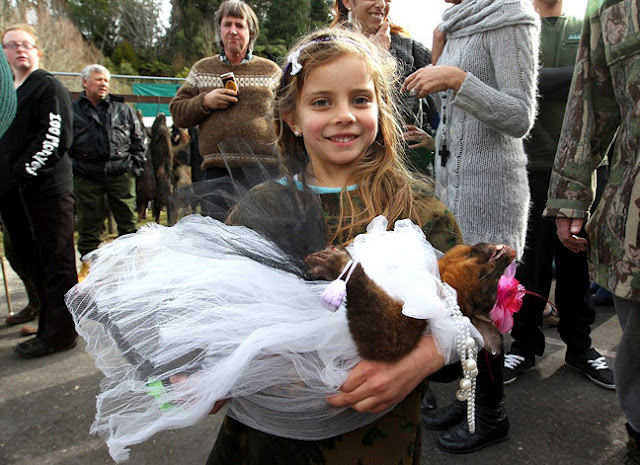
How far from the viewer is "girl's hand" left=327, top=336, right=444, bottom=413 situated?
3.13 feet

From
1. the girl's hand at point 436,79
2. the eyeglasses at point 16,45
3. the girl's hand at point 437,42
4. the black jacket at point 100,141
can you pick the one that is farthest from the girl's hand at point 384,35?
the black jacket at point 100,141

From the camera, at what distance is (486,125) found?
2.14 meters

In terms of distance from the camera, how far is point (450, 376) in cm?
114

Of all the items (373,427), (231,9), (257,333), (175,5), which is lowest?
(373,427)

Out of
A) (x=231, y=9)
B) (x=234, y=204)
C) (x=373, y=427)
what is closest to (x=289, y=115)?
(x=234, y=204)

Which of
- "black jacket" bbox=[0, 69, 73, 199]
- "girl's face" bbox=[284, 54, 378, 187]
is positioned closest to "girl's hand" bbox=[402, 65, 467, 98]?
"girl's face" bbox=[284, 54, 378, 187]

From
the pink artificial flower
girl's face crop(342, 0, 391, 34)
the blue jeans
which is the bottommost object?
the blue jeans

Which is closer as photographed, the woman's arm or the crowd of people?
the crowd of people

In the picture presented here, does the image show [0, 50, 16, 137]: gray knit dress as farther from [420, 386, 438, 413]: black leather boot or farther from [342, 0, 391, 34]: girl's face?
[420, 386, 438, 413]: black leather boot

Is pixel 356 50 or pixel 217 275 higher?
pixel 356 50

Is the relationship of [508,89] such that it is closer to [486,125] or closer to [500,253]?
[486,125]

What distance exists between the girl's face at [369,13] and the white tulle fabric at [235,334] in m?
1.67

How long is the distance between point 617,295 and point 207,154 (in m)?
2.65

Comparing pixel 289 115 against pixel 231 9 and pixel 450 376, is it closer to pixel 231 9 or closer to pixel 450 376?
pixel 450 376
